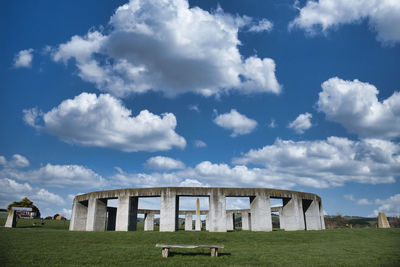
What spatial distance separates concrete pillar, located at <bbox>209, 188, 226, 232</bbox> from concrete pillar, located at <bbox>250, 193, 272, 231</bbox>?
3.26 m

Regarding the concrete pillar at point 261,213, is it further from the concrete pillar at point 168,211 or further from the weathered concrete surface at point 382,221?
the weathered concrete surface at point 382,221

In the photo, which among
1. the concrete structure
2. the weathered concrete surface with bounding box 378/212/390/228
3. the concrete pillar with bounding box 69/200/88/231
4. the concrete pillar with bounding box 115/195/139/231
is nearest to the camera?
the concrete structure

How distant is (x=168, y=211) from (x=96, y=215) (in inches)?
357

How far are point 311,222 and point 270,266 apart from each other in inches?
925

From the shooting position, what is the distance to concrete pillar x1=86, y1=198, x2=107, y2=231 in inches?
1118

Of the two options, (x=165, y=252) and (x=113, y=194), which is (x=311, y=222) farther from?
(x=165, y=252)

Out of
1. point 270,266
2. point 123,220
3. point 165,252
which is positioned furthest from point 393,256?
point 123,220

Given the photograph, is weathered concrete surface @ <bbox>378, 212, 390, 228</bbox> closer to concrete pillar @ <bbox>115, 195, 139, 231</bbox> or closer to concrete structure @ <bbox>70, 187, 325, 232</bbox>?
concrete structure @ <bbox>70, 187, 325, 232</bbox>

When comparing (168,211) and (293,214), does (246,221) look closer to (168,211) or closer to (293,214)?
(293,214)

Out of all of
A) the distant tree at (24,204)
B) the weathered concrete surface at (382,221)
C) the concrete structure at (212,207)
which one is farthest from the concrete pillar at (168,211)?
the distant tree at (24,204)

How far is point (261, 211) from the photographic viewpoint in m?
25.7

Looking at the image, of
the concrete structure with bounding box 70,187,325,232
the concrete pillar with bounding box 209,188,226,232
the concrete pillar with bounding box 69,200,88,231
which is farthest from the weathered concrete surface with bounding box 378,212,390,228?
the concrete pillar with bounding box 69,200,88,231

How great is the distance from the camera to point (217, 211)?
25.0 metres

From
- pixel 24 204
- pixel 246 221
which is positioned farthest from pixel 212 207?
pixel 24 204
